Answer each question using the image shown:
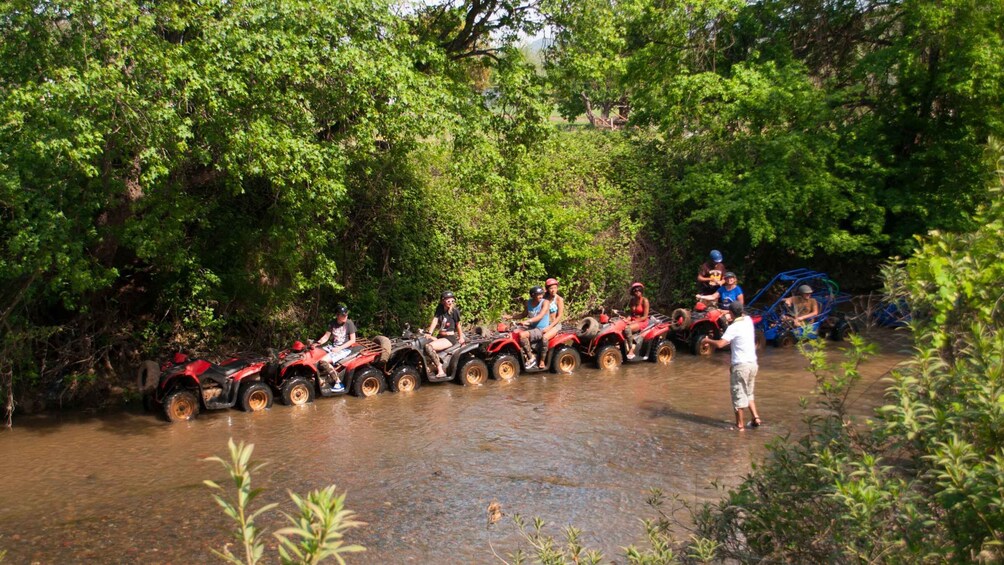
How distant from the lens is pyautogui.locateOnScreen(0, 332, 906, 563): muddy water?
7.20 meters

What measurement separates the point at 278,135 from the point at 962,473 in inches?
343

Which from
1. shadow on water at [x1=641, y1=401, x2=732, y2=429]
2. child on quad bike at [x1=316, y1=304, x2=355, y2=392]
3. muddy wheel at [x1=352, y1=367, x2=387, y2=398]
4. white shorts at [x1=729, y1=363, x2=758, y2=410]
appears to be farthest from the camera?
muddy wheel at [x1=352, y1=367, x2=387, y2=398]

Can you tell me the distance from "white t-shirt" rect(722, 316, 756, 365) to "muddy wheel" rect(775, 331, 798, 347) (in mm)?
5738

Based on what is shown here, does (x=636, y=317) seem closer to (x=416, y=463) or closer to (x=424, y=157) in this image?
(x=424, y=157)

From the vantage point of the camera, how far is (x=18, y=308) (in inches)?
449

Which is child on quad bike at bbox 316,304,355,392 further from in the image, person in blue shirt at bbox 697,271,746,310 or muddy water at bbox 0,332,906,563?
person in blue shirt at bbox 697,271,746,310

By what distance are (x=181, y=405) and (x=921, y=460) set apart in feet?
32.5

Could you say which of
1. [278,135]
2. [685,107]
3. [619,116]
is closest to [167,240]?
[278,135]

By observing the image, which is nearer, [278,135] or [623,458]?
[623,458]

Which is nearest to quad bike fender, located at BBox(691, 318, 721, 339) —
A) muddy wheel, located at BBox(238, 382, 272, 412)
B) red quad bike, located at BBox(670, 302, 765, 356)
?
red quad bike, located at BBox(670, 302, 765, 356)

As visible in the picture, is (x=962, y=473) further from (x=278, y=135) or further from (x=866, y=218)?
(x=866, y=218)

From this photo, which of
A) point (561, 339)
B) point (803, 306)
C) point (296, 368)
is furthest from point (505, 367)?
point (803, 306)

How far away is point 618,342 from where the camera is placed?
1430cm

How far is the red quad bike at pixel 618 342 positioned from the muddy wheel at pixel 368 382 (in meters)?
3.71
